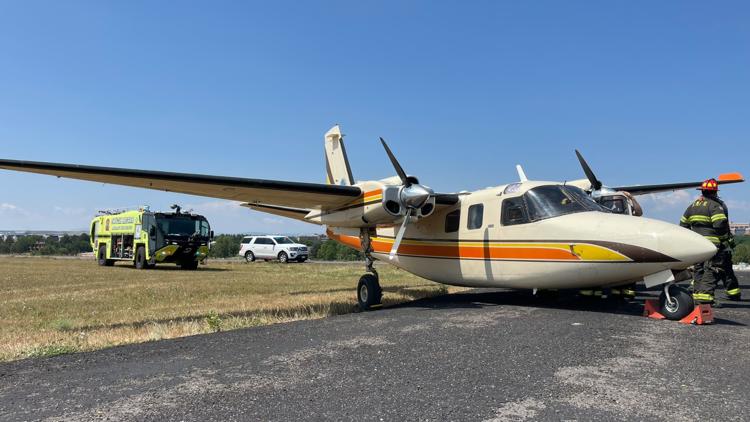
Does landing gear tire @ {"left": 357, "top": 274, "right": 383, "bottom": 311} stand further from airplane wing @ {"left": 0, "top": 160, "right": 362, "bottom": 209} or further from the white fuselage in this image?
airplane wing @ {"left": 0, "top": 160, "right": 362, "bottom": 209}

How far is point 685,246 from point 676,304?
997mm

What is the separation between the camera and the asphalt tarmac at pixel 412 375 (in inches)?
155

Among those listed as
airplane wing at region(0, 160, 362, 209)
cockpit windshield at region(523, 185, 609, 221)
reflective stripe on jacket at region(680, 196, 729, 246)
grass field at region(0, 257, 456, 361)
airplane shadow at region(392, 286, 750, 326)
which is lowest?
grass field at region(0, 257, 456, 361)

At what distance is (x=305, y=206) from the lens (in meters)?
12.4

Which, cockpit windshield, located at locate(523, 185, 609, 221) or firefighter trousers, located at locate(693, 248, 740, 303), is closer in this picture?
firefighter trousers, located at locate(693, 248, 740, 303)

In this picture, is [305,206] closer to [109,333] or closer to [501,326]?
[109,333]

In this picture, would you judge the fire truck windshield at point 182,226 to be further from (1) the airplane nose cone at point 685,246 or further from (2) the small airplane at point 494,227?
(1) the airplane nose cone at point 685,246

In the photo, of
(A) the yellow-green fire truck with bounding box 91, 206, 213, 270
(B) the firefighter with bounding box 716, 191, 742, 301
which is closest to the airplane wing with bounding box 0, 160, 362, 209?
(B) the firefighter with bounding box 716, 191, 742, 301

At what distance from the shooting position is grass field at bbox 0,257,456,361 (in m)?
7.88

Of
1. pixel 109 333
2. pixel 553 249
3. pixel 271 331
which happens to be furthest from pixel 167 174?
pixel 553 249

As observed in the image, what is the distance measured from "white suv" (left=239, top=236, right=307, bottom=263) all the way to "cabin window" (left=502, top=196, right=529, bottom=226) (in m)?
27.4

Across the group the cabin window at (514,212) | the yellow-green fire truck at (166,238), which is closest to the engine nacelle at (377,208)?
the cabin window at (514,212)

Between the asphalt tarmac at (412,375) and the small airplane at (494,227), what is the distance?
3.52 feet

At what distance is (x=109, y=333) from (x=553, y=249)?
7868 millimetres
